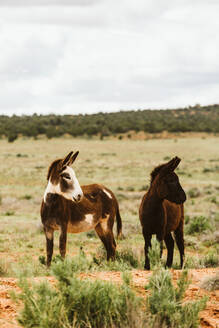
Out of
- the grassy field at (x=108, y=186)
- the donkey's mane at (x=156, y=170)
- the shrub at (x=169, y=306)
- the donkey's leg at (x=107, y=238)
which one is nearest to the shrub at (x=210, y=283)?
the shrub at (x=169, y=306)

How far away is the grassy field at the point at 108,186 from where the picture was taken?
12.1 m

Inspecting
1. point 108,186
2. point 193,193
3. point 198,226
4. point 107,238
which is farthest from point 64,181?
point 108,186

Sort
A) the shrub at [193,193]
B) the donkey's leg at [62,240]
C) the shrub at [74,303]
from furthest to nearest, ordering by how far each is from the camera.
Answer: the shrub at [193,193]
the donkey's leg at [62,240]
the shrub at [74,303]

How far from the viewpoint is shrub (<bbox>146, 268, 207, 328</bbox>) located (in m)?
4.09

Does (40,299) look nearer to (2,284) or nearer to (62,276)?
(62,276)

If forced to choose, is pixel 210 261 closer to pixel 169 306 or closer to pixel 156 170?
pixel 156 170

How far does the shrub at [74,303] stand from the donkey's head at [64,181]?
141 inches

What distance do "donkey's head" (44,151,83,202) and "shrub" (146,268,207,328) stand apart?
3.51m

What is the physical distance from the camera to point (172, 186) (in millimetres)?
7746

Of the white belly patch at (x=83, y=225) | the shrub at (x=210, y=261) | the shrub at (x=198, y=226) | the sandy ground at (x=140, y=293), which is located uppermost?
the white belly patch at (x=83, y=225)

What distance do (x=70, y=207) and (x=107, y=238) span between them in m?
1.34

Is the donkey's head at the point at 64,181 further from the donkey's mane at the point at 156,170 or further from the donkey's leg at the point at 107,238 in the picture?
the donkey's leg at the point at 107,238

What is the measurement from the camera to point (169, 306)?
13.5 feet

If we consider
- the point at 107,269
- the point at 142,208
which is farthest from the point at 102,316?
the point at 142,208
